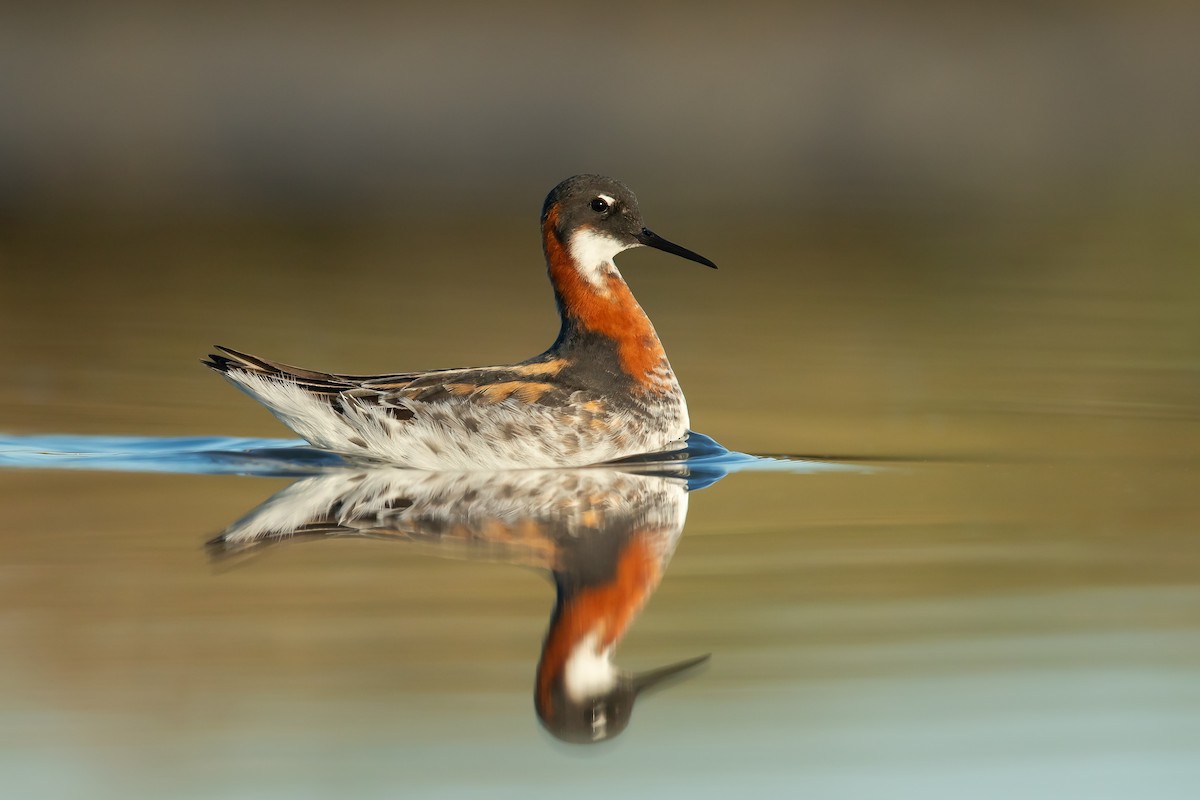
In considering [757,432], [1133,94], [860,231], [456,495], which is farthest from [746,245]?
[1133,94]

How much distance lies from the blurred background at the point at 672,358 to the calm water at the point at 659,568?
29mm

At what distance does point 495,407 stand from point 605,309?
1196 millimetres

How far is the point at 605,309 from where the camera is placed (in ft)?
36.7

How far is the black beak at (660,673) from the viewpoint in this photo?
6494mm

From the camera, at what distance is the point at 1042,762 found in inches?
225

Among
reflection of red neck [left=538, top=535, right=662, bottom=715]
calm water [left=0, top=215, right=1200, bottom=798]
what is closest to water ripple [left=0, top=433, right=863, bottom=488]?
calm water [left=0, top=215, right=1200, bottom=798]

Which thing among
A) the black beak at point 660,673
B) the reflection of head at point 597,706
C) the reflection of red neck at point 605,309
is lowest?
the reflection of head at point 597,706

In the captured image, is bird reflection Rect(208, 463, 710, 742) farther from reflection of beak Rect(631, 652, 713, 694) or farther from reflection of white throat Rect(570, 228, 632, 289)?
reflection of white throat Rect(570, 228, 632, 289)

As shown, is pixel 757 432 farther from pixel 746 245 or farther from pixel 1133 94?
pixel 1133 94

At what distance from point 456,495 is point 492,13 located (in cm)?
2434

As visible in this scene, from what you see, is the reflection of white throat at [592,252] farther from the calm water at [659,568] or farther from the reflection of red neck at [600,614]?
the reflection of red neck at [600,614]

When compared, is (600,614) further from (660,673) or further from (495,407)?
(495,407)

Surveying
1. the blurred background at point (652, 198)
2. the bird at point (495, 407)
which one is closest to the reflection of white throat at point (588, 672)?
the bird at point (495, 407)

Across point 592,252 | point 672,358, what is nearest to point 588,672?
point 592,252
